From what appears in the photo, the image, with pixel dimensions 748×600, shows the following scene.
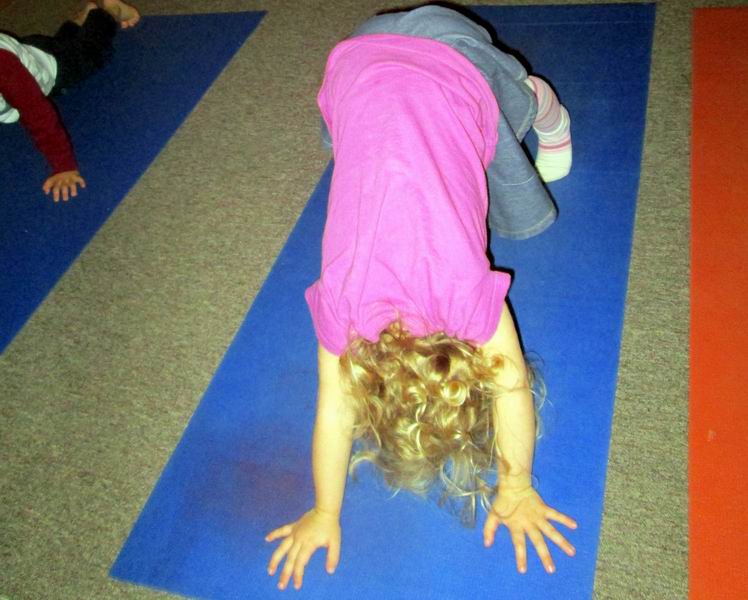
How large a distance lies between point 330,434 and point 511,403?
0.30 meters

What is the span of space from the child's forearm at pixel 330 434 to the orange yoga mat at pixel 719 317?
0.61m

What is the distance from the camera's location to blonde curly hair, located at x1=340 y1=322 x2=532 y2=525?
906 millimetres

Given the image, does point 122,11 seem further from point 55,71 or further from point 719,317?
point 719,317

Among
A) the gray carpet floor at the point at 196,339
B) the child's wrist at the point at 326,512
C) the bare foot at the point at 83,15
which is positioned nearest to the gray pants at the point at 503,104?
the gray carpet floor at the point at 196,339

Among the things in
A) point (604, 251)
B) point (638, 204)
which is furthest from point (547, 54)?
point (604, 251)

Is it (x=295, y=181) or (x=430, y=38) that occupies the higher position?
(x=430, y=38)

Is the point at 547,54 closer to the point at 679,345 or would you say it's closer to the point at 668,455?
the point at 679,345

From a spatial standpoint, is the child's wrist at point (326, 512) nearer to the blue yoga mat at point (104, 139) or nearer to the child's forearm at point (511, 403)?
the child's forearm at point (511, 403)

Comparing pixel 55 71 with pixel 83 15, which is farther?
pixel 83 15

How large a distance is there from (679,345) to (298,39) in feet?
5.86

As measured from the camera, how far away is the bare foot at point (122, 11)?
2638 millimetres

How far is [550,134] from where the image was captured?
160 cm

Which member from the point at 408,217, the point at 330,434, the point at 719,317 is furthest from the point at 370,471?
the point at 719,317

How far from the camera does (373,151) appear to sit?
3.47 feet
